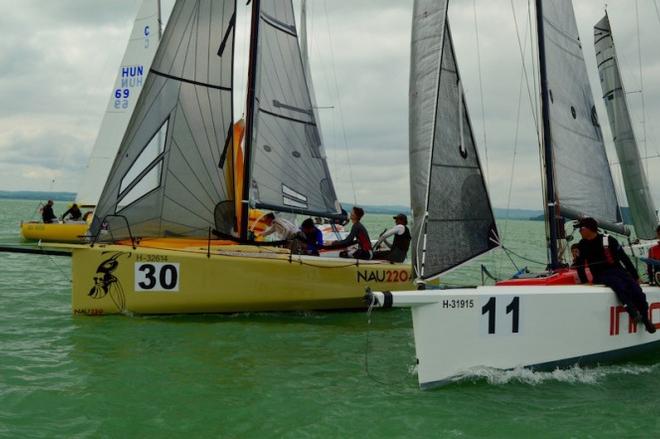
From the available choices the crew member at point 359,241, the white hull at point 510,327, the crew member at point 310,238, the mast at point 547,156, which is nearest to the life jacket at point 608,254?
the white hull at point 510,327

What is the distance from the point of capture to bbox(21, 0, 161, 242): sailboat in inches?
770

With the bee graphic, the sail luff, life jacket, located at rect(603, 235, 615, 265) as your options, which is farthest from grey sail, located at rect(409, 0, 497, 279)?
the bee graphic

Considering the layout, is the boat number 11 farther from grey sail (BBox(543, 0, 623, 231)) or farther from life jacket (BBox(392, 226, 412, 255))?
life jacket (BBox(392, 226, 412, 255))

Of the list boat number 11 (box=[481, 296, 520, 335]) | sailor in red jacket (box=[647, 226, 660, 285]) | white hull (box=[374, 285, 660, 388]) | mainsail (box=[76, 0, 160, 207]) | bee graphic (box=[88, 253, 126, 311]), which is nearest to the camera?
white hull (box=[374, 285, 660, 388])

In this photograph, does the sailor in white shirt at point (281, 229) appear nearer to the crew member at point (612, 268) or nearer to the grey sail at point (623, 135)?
the crew member at point (612, 268)

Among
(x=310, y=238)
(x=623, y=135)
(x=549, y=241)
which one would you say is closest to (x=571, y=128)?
(x=549, y=241)

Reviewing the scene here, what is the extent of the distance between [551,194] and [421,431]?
139 inches

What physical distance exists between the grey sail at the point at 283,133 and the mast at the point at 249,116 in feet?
0.14

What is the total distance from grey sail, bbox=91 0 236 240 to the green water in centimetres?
178

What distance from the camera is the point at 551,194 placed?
755 centimetres

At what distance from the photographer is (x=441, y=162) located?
22.9 ft

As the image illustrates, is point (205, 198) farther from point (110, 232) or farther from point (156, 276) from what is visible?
point (156, 276)

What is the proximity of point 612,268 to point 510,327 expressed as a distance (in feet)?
4.54

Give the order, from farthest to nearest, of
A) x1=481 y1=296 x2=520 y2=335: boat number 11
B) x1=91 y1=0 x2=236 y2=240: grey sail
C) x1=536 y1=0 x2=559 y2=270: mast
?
x1=91 y1=0 x2=236 y2=240: grey sail → x1=536 y1=0 x2=559 y2=270: mast → x1=481 y1=296 x2=520 y2=335: boat number 11
